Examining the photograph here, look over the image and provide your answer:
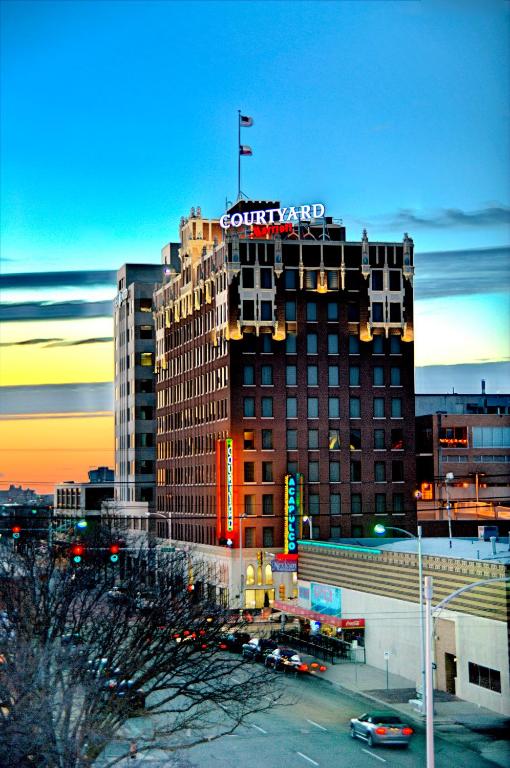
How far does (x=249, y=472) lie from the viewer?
130250mm

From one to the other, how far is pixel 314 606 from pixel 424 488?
68.0 m

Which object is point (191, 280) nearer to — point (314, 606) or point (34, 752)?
point (314, 606)

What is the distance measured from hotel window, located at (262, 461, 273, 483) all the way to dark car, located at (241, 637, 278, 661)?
4037cm

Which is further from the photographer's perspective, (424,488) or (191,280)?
(424,488)

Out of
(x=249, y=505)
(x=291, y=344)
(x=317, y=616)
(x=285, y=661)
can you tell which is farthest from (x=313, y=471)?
(x=285, y=661)

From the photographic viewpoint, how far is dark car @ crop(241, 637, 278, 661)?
87.7 meters

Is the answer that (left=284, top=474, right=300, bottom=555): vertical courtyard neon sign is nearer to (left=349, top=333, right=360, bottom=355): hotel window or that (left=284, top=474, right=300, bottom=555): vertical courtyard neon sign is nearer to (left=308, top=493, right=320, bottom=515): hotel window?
(left=308, top=493, right=320, bottom=515): hotel window

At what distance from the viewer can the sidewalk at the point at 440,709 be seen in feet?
201

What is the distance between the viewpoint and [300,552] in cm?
11194

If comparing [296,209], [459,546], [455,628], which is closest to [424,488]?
[296,209]

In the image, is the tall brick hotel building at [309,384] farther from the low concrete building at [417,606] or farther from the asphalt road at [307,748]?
the asphalt road at [307,748]

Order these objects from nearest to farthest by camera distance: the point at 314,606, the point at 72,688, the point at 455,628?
the point at 72,688
the point at 455,628
the point at 314,606

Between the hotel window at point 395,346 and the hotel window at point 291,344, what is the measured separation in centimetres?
1021

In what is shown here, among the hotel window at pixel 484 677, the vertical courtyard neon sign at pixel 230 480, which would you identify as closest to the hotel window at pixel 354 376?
the vertical courtyard neon sign at pixel 230 480
